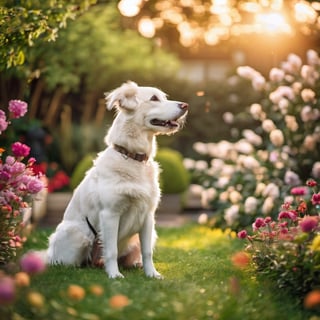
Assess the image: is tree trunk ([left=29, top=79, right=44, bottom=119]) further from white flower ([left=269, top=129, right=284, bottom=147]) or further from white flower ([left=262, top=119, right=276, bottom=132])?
white flower ([left=269, top=129, right=284, bottom=147])

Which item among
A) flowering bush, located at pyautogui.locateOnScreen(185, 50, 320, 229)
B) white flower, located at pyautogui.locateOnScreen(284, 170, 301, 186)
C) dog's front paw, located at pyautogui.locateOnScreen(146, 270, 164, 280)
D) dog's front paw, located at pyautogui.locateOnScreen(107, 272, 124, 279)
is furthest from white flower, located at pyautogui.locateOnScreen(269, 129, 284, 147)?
dog's front paw, located at pyautogui.locateOnScreen(107, 272, 124, 279)

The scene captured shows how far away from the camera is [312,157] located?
834 centimetres

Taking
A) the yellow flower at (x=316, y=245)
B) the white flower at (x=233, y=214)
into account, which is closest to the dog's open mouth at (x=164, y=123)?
the yellow flower at (x=316, y=245)

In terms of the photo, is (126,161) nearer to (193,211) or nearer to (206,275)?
(206,275)

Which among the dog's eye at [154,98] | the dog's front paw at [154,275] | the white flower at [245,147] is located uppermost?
the dog's eye at [154,98]

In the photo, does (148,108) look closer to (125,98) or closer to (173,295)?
(125,98)

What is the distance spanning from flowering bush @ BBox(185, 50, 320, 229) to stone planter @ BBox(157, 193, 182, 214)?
10.3 ft

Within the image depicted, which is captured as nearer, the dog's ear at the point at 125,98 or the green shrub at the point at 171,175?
the dog's ear at the point at 125,98

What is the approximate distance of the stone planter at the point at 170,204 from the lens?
12.6 m

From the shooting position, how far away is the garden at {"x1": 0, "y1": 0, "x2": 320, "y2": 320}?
398 cm

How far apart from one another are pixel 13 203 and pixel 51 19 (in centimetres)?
207

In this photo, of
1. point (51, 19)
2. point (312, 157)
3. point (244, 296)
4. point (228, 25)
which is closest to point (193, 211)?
point (228, 25)

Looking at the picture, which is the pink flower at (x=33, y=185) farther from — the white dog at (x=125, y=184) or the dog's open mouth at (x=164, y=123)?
the dog's open mouth at (x=164, y=123)

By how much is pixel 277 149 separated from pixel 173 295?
4.85 m
